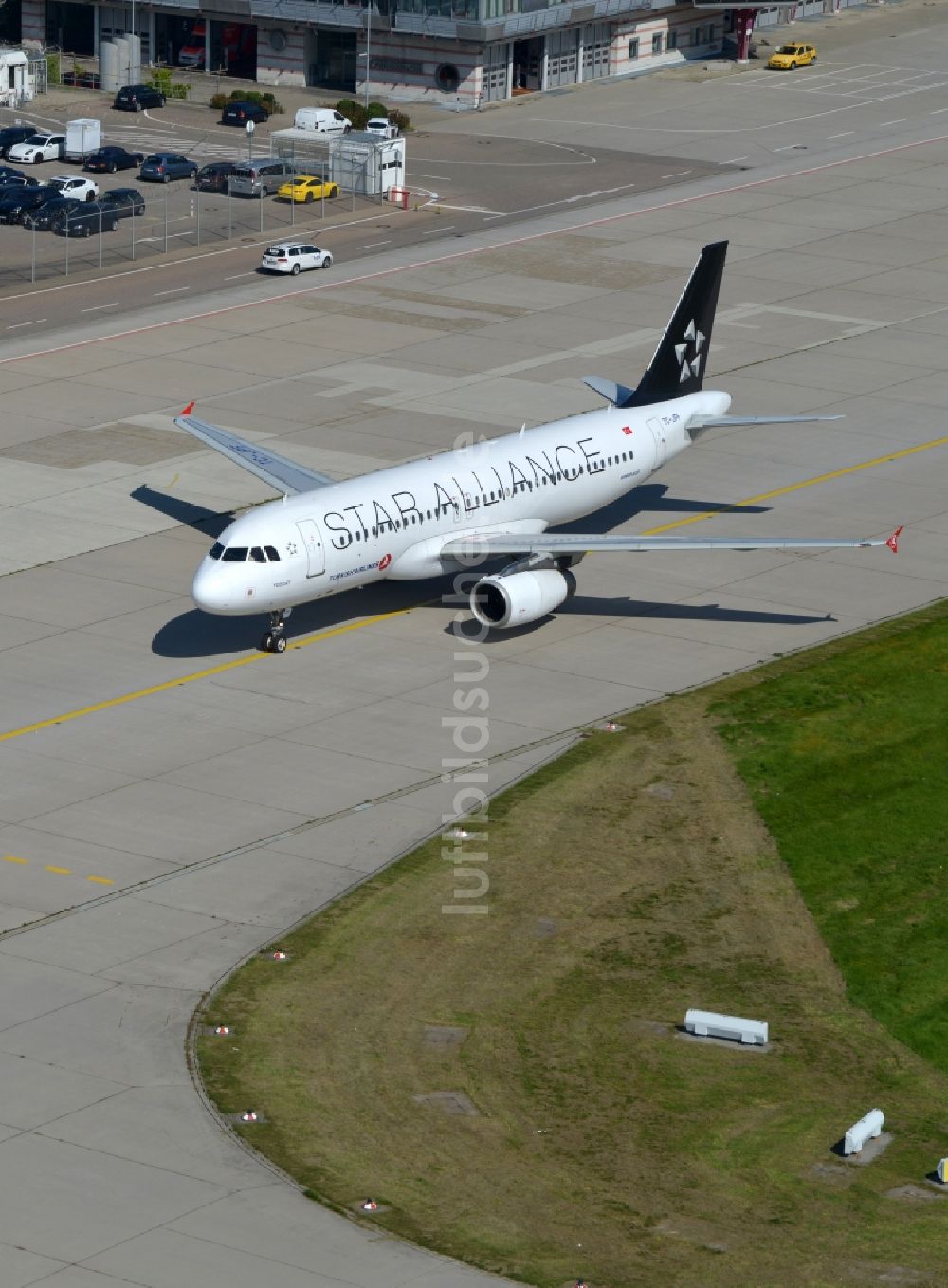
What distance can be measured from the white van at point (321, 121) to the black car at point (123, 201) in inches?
870

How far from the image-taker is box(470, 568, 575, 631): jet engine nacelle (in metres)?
66.1

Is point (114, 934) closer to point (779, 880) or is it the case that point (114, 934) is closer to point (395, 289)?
point (779, 880)

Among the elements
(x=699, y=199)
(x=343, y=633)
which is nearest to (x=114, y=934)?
(x=343, y=633)

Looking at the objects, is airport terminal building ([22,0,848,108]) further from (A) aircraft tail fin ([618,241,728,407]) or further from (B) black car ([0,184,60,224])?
(A) aircraft tail fin ([618,241,728,407])

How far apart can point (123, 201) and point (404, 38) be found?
40.3 m

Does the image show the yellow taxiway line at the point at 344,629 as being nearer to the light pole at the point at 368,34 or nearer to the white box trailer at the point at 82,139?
the white box trailer at the point at 82,139

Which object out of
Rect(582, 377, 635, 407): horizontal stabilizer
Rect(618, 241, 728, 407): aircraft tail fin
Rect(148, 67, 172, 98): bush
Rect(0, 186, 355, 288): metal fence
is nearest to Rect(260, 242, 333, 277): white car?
Rect(0, 186, 355, 288): metal fence

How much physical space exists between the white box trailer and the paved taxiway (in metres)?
31.4

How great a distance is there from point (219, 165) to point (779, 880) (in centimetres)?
9213

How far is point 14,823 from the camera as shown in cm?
5531

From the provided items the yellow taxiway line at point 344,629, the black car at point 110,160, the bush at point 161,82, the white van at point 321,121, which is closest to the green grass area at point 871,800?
the yellow taxiway line at point 344,629

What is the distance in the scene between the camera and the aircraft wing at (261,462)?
239 feet

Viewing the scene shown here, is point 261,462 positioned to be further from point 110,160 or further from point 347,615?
point 110,160

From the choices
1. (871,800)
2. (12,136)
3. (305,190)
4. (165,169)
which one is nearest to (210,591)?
(871,800)
